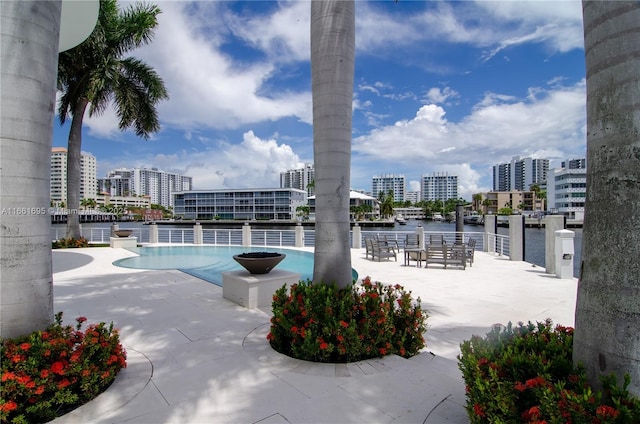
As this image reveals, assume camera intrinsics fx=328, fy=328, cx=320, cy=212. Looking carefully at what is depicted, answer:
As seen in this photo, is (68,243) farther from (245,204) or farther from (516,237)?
(245,204)

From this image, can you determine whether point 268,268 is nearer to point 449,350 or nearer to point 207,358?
point 207,358

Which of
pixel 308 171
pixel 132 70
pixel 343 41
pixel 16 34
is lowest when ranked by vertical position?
pixel 16 34

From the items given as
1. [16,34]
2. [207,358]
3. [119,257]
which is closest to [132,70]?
[119,257]

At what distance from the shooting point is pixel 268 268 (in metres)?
7.24

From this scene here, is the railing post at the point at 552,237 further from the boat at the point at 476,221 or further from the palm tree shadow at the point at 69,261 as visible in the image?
the boat at the point at 476,221

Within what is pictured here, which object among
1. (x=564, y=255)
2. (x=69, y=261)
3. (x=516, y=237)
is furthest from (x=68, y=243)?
(x=564, y=255)

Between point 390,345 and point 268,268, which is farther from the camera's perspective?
point 268,268

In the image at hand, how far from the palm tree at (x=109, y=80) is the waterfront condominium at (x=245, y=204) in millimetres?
75443

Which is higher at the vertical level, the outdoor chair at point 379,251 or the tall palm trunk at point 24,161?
the tall palm trunk at point 24,161

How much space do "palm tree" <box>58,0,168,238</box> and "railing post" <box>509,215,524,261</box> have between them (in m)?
18.8

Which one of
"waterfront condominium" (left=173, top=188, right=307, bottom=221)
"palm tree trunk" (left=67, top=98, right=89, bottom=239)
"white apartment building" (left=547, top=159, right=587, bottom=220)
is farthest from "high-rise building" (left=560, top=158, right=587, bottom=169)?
"palm tree trunk" (left=67, top=98, right=89, bottom=239)

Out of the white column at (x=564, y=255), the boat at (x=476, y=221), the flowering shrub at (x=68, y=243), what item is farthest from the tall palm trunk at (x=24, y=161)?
the boat at (x=476, y=221)

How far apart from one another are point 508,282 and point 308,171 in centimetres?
17400

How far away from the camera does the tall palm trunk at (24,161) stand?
2908mm
